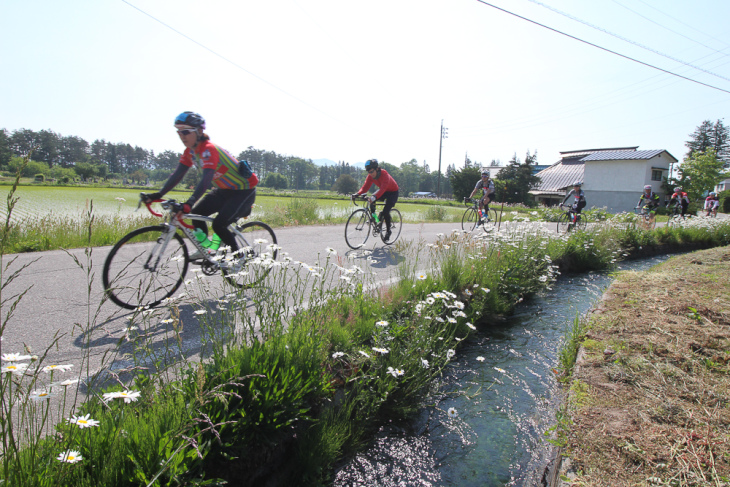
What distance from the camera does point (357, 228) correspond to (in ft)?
31.2

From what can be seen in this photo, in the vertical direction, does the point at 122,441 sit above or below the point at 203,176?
below

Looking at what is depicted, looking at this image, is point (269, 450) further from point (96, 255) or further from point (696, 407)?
point (96, 255)

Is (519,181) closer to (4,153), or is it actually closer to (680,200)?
(680,200)

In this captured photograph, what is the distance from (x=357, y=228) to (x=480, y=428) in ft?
21.4

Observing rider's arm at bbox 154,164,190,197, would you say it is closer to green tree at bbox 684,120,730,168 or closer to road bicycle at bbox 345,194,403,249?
road bicycle at bbox 345,194,403,249

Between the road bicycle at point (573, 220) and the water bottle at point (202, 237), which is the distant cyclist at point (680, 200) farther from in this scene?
the water bottle at point (202, 237)

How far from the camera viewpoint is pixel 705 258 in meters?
9.83

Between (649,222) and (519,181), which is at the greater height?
(519,181)

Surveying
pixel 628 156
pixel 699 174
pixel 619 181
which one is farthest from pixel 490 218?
pixel 699 174

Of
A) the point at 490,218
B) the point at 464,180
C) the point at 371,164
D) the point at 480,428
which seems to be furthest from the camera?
the point at 464,180

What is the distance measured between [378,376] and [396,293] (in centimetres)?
163

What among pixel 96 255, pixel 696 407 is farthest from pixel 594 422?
pixel 96 255

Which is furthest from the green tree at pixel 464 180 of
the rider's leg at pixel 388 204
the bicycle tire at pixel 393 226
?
the rider's leg at pixel 388 204

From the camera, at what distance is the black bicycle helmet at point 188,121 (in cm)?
460
